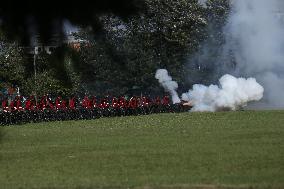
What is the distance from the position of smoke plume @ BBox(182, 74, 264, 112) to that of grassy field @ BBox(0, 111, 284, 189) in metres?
21.5

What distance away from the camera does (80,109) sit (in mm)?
31688

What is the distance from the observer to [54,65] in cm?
407

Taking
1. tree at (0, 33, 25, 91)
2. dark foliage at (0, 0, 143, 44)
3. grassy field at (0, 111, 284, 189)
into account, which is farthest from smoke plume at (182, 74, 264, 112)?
dark foliage at (0, 0, 143, 44)

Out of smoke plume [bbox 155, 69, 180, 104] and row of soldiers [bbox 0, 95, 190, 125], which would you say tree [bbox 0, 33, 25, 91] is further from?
smoke plume [bbox 155, 69, 180, 104]

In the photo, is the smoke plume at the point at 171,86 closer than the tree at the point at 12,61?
No

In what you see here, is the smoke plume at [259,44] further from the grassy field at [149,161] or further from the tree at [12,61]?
the tree at [12,61]

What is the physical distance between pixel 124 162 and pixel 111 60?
801 centimetres

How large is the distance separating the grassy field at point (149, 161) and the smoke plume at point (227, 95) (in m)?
21.5

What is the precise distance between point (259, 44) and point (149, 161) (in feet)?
101

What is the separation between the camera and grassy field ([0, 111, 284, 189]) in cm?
962

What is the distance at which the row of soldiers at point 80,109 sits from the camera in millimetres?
28166

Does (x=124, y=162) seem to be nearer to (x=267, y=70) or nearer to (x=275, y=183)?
(x=275, y=183)

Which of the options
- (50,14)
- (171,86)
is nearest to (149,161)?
(50,14)

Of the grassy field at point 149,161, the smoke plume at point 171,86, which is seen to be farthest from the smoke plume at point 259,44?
the grassy field at point 149,161
